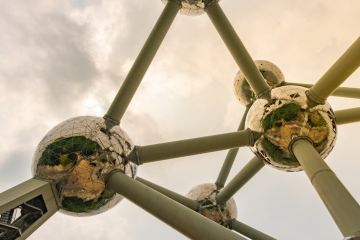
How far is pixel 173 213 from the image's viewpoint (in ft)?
14.5

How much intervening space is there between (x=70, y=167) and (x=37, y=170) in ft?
1.92

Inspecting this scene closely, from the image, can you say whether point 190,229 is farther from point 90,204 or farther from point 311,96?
point 311,96

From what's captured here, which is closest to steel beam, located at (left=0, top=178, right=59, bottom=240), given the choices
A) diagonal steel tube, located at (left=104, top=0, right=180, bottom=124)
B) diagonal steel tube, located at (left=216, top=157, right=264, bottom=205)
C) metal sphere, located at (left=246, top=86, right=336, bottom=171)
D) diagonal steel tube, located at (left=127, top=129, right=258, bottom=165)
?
diagonal steel tube, located at (left=127, top=129, right=258, bottom=165)

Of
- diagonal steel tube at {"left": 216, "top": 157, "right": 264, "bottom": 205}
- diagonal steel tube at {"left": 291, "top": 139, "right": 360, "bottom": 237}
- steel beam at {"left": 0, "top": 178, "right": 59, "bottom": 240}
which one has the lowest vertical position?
diagonal steel tube at {"left": 291, "top": 139, "right": 360, "bottom": 237}

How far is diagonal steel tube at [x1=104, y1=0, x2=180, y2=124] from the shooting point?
6.20 m

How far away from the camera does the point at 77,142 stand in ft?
19.1

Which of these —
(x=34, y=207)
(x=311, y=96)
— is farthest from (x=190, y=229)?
(x=311, y=96)

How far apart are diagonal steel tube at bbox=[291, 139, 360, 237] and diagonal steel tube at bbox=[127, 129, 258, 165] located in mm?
1332

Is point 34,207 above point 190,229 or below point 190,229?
above

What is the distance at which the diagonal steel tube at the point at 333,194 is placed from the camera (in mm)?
3814

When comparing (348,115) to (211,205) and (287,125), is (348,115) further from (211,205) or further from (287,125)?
(211,205)

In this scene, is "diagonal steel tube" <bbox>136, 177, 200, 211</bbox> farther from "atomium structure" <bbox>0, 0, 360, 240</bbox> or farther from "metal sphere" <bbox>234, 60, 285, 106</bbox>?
"metal sphere" <bbox>234, 60, 285, 106</bbox>

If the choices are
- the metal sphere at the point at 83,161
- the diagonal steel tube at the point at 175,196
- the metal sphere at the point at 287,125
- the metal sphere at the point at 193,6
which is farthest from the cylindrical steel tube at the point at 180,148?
the metal sphere at the point at 193,6

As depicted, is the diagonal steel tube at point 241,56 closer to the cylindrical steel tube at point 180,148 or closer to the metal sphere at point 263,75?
the cylindrical steel tube at point 180,148
